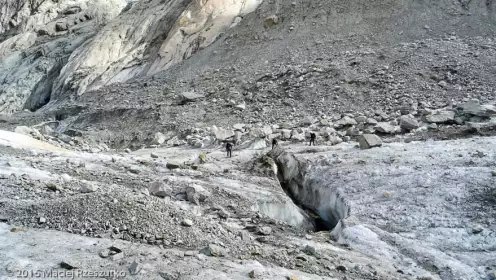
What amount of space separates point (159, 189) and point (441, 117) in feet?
28.7

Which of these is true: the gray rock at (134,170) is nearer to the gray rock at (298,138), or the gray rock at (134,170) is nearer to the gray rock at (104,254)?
the gray rock at (104,254)

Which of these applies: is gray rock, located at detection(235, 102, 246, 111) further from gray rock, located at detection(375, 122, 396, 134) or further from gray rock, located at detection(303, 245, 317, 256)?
gray rock, located at detection(303, 245, 317, 256)

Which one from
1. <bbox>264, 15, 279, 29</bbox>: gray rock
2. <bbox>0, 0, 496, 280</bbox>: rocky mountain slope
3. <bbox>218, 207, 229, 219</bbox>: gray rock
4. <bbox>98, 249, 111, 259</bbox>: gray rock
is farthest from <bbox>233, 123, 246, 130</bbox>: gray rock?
<bbox>98, 249, 111, 259</bbox>: gray rock

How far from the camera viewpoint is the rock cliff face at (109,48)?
23.5 meters

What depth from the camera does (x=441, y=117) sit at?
12930mm

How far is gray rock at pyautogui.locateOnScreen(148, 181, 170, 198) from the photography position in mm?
7746

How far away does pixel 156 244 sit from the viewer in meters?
5.91

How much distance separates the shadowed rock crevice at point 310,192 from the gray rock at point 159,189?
2.99 meters

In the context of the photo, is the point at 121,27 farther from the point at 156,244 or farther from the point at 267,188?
the point at 156,244

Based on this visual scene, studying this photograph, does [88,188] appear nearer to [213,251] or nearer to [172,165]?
[213,251]

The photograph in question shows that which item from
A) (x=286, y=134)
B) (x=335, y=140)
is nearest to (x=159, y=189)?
(x=335, y=140)

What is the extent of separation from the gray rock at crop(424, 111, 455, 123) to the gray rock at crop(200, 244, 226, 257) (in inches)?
357

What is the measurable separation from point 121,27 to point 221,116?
12.5m

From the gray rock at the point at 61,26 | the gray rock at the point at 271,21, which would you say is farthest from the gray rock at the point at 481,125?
the gray rock at the point at 61,26
